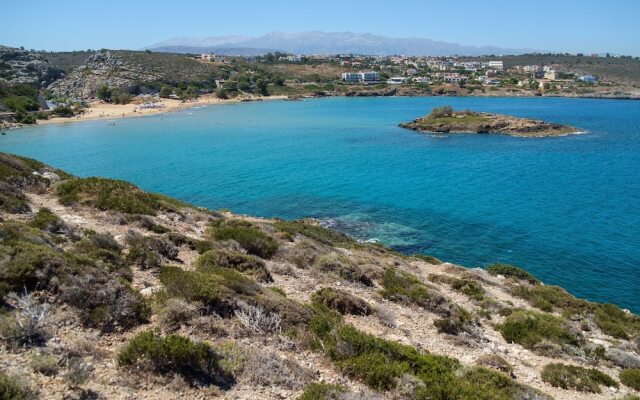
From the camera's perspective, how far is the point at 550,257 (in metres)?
31.8

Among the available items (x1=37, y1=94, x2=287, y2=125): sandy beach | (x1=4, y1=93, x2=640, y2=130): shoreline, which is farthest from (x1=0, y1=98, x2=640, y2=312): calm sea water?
(x1=37, y1=94, x2=287, y2=125): sandy beach

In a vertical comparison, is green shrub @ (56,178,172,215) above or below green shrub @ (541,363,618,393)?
above

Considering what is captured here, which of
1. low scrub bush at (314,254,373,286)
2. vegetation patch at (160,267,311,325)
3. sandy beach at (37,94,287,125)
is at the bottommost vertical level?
low scrub bush at (314,254,373,286)

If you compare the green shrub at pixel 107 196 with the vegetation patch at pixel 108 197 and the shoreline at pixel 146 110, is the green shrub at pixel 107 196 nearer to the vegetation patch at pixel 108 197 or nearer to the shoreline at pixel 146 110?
the vegetation patch at pixel 108 197

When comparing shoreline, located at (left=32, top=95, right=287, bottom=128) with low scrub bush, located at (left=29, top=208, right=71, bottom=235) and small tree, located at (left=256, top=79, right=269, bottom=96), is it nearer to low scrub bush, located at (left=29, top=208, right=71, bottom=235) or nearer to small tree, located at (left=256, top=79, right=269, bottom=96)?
small tree, located at (left=256, top=79, right=269, bottom=96)

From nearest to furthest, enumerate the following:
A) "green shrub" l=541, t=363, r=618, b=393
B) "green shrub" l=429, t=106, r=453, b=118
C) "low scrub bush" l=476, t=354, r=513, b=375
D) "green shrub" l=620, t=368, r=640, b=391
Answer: "green shrub" l=541, t=363, r=618, b=393, "low scrub bush" l=476, t=354, r=513, b=375, "green shrub" l=620, t=368, r=640, b=391, "green shrub" l=429, t=106, r=453, b=118

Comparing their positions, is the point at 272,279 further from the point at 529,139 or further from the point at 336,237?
the point at 529,139

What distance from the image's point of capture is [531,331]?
52.2ft

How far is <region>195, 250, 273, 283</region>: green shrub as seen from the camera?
15.5 metres

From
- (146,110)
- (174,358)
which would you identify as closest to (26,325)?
Result: (174,358)

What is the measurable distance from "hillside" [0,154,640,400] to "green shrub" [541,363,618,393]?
44mm

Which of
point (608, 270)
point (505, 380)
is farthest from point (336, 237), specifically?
point (505, 380)

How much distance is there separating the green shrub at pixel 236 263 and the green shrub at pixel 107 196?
6.65 m

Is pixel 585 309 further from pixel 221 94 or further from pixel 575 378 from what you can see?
pixel 221 94
